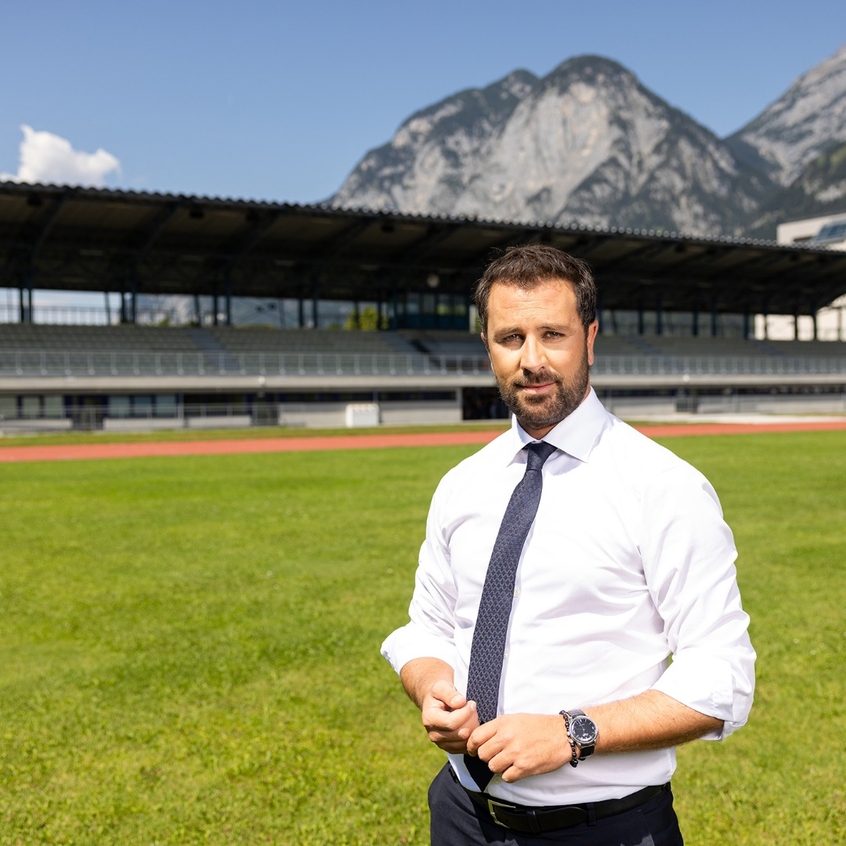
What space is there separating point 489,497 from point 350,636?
18.1 ft

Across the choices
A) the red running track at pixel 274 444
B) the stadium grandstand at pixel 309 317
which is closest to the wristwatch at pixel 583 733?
the red running track at pixel 274 444

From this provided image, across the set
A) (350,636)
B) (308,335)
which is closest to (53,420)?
(308,335)

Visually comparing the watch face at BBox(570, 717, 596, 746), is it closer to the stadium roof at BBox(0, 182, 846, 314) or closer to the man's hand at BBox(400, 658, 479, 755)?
the man's hand at BBox(400, 658, 479, 755)

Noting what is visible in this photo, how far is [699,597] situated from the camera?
80.8 inches

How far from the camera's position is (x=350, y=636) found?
7551 millimetres

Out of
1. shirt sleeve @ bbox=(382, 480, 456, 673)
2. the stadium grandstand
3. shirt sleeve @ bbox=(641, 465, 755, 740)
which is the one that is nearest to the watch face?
shirt sleeve @ bbox=(641, 465, 755, 740)

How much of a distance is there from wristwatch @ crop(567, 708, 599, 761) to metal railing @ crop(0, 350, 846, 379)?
4542 cm

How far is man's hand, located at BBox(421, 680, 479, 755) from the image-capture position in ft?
6.69

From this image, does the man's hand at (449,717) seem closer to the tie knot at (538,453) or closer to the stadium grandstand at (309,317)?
the tie knot at (538,453)

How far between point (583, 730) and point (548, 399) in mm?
889

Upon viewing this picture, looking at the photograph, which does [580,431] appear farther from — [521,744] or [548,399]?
A: [521,744]

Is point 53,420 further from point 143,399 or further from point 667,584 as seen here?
point 667,584

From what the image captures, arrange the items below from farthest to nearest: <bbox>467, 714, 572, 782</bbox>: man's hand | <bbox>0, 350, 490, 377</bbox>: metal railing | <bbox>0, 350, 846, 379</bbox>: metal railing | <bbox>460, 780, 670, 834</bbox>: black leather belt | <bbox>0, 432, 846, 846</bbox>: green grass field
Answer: <bbox>0, 350, 846, 379</bbox>: metal railing < <bbox>0, 350, 490, 377</bbox>: metal railing < <bbox>0, 432, 846, 846</bbox>: green grass field < <bbox>460, 780, 670, 834</bbox>: black leather belt < <bbox>467, 714, 572, 782</bbox>: man's hand

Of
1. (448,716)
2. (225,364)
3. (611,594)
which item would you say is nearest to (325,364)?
(225,364)
